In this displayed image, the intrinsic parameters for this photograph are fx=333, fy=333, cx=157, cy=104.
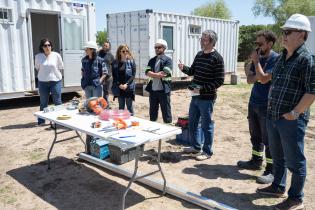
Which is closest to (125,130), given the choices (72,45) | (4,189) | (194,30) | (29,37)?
(4,189)

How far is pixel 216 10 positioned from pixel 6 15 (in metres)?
33.5

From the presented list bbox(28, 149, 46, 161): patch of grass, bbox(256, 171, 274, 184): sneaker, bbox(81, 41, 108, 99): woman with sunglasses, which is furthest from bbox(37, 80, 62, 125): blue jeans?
bbox(256, 171, 274, 184): sneaker

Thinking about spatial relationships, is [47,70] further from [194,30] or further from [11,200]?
[194,30]

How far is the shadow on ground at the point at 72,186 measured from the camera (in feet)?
12.2

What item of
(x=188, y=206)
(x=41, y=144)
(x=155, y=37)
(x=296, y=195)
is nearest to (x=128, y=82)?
(x=41, y=144)

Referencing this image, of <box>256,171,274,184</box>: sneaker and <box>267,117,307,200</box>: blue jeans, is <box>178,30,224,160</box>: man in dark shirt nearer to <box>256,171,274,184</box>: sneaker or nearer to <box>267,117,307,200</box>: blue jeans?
<box>256,171,274,184</box>: sneaker

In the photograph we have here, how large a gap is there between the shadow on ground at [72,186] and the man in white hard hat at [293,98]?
64.7 inches

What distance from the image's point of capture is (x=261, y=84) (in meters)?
4.01

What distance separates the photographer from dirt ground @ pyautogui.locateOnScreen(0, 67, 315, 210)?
3.72 metres

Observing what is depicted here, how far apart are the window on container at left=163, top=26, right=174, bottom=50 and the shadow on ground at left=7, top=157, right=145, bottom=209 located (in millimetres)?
7345

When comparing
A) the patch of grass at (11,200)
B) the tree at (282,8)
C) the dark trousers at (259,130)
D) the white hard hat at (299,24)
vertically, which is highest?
the tree at (282,8)

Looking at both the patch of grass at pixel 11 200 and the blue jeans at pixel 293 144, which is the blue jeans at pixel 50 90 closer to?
the patch of grass at pixel 11 200

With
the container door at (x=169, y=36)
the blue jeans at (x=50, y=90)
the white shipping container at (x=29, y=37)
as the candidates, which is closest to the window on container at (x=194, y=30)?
the container door at (x=169, y=36)

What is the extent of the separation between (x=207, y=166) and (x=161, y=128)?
142cm
